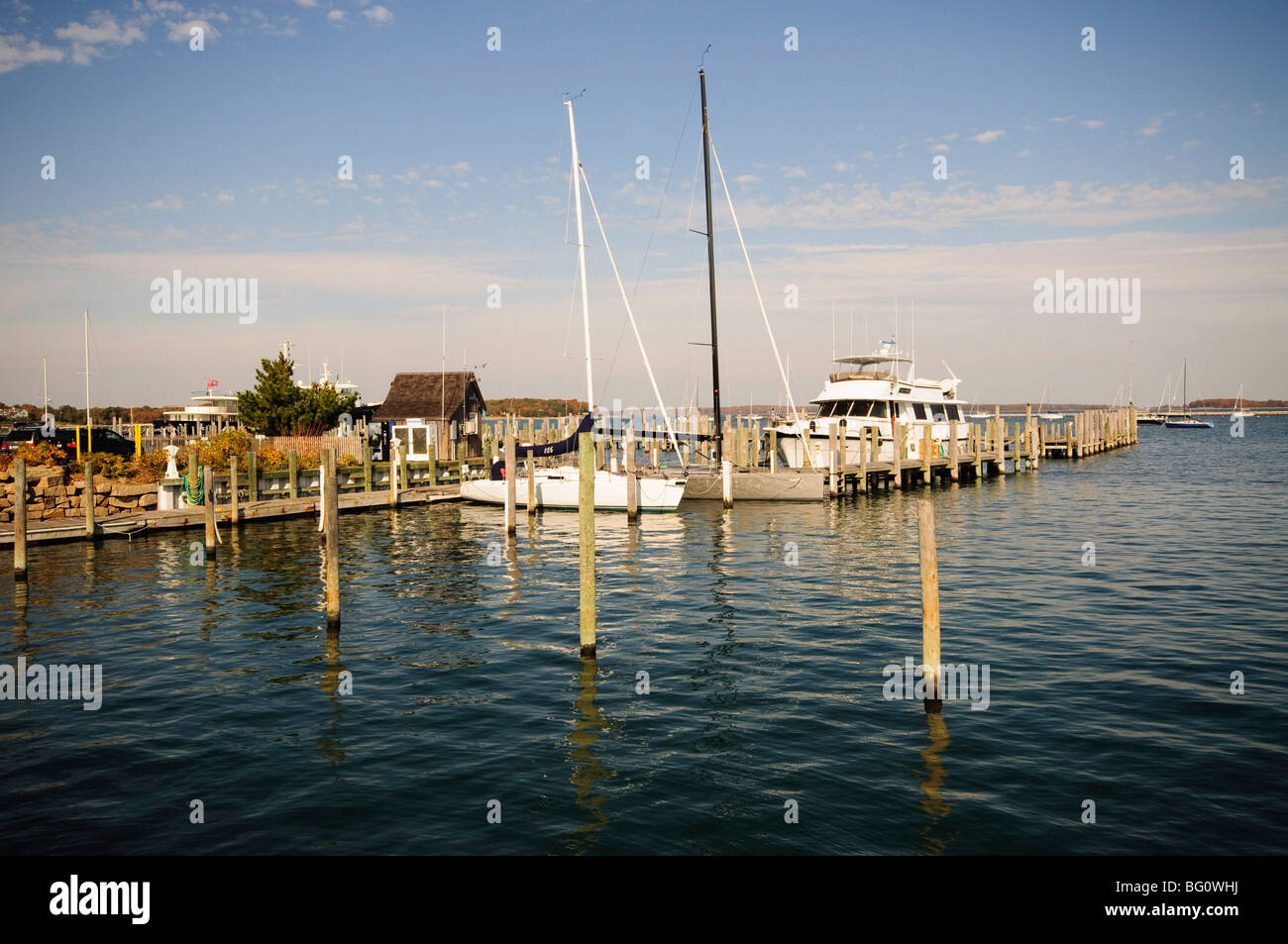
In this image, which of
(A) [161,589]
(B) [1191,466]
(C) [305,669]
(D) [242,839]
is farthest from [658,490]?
(B) [1191,466]

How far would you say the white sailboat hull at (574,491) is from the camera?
105ft

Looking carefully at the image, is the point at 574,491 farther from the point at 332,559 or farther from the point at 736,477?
the point at 332,559

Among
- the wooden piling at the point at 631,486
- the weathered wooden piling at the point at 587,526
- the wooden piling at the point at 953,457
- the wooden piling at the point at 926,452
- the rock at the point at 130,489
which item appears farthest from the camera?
the wooden piling at the point at 953,457

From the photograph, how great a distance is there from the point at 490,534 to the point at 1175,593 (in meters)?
19.7

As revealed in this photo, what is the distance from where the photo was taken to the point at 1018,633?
1531cm

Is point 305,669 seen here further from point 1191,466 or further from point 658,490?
point 1191,466

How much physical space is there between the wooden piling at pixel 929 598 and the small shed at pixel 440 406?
33578mm

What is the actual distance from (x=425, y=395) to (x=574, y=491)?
1491cm

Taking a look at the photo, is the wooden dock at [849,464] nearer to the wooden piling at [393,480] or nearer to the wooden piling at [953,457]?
the wooden piling at [953,457]

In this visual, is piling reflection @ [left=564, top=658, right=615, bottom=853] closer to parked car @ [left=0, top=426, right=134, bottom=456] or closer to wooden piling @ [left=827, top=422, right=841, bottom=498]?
wooden piling @ [left=827, top=422, right=841, bottom=498]

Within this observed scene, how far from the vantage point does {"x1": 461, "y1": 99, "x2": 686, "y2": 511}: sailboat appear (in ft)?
99.5

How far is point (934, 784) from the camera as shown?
930 centimetres

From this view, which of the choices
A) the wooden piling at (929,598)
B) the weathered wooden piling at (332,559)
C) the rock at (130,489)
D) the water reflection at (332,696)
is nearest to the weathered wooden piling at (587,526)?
the water reflection at (332,696)

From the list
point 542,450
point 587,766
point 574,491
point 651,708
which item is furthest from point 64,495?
point 587,766
